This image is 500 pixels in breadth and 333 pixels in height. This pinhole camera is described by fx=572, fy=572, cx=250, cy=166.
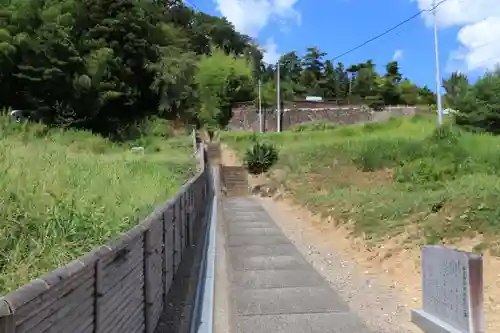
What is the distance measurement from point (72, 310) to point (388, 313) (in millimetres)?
Result: 5520

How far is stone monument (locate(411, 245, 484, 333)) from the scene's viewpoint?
5707 millimetres

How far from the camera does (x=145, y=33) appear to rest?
52.2 metres

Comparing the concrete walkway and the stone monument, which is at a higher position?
the stone monument

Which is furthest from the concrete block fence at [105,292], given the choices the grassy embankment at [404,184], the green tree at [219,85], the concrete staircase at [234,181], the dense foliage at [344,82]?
the dense foliage at [344,82]

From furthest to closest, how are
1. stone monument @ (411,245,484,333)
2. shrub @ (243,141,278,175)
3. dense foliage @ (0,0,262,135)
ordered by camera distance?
dense foliage @ (0,0,262,135), shrub @ (243,141,278,175), stone monument @ (411,245,484,333)

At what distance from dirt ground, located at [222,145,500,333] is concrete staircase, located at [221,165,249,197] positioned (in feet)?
42.9

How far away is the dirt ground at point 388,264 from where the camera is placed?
733cm

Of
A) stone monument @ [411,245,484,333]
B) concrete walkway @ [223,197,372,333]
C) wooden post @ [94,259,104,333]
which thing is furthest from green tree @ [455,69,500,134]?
wooden post @ [94,259,104,333]

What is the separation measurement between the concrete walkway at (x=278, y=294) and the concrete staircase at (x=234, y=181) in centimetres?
1528

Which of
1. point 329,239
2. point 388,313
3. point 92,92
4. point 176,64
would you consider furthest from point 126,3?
point 388,313

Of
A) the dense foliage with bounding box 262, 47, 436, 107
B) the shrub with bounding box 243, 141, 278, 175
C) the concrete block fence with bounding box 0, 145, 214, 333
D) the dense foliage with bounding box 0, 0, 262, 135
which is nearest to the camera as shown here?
the concrete block fence with bounding box 0, 145, 214, 333

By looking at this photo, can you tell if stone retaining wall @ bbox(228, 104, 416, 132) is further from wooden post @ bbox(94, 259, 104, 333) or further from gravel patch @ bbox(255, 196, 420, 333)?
wooden post @ bbox(94, 259, 104, 333)

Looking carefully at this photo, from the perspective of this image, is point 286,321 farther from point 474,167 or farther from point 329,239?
point 474,167

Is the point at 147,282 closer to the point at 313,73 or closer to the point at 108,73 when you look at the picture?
the point at 108,73
